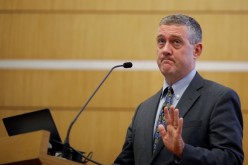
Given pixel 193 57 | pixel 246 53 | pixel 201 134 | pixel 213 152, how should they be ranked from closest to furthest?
1. pixel 213 152
2. pixel 201 134
3. pixel 193 57
4. pixel 246 53

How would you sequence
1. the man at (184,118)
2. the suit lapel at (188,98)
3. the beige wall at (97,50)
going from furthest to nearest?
the beige wall at (97,50) → the suit lapel at (188,98) → the man at (184,118)

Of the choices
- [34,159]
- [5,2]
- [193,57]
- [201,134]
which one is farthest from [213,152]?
→ [5,2]

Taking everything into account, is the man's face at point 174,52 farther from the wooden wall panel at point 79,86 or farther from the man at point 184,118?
the wooden wall panel at point 79,86

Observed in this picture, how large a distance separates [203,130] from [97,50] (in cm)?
172

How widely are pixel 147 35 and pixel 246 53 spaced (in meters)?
0.84

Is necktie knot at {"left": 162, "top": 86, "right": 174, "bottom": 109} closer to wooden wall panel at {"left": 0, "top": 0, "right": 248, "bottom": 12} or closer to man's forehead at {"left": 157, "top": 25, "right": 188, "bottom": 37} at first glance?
man's forehead at {"left": 157, "top": 25, "right": 188, "bottom": 37}

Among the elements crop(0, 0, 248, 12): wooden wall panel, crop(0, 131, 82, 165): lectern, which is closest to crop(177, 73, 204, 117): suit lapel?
crop(0, 131, 82, 165): lectern

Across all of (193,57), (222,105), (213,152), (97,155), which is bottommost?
(97,155)

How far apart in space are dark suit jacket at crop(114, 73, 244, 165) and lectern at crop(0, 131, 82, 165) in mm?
498

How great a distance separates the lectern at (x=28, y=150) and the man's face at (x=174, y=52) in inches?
31.9

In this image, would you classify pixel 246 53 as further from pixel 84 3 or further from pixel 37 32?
pixel 37 32

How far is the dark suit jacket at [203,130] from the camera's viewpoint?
2.03 metres

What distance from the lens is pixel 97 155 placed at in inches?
140

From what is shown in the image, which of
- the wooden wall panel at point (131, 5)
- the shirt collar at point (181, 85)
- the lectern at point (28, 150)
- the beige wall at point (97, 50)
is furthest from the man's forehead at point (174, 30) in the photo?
the wooden wall panel at point (131, 5)
